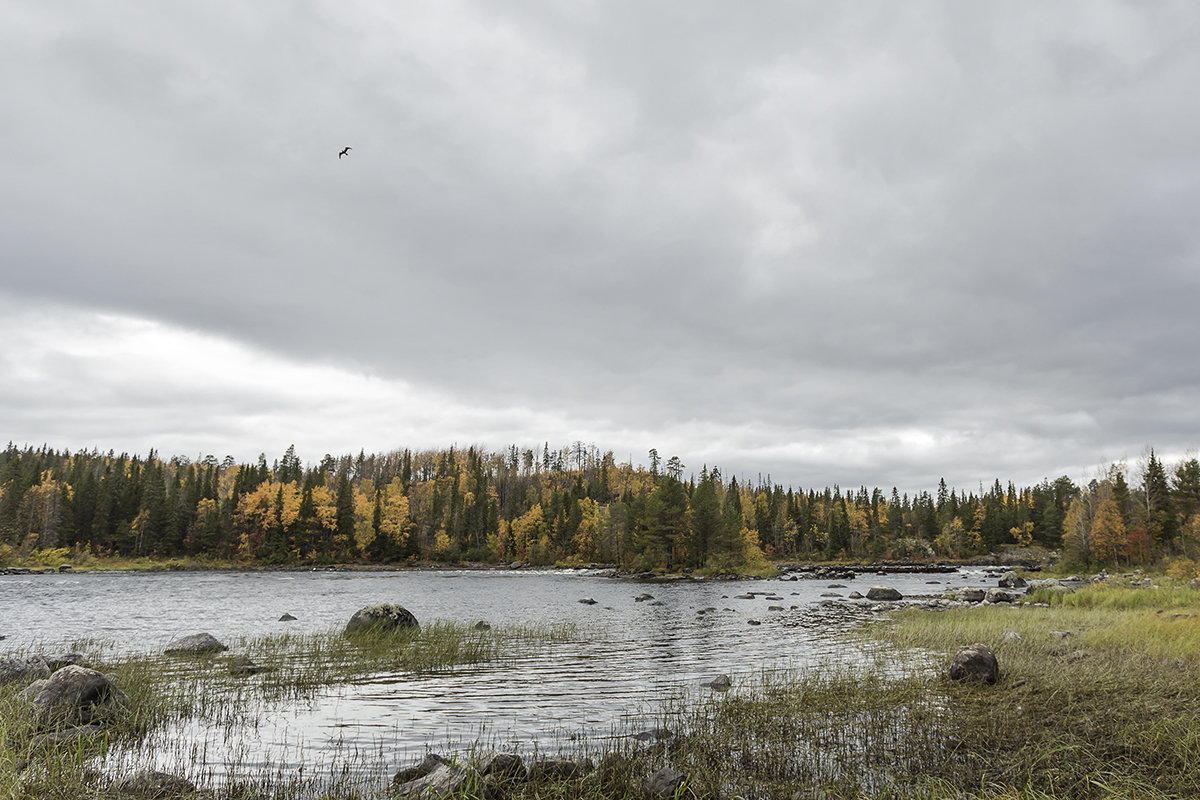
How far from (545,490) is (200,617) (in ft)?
510

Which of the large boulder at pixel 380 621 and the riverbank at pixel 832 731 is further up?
the riverbank at pixel 832 731

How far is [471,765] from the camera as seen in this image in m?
8.86

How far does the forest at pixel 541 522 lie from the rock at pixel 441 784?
67.9m

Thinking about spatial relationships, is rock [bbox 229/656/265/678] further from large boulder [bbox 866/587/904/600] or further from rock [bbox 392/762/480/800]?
large boulder [bbox 866/587/904/600]

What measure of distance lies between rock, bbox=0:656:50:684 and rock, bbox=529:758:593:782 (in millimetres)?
13786

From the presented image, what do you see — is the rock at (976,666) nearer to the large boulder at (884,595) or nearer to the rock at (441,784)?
the rock at (441,784)

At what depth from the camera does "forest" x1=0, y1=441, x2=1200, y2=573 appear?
89.2m

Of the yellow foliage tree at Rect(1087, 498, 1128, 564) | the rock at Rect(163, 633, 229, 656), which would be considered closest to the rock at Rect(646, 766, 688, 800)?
the rock at Rect(163, 633, 229, 656)

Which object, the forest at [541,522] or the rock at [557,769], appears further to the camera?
the forest at [541,522]

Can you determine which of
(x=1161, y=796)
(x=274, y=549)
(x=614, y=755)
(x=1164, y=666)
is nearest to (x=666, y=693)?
(x=614, y=755)

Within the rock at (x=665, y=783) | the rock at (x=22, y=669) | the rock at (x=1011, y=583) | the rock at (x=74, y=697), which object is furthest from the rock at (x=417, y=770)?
the rock at (x=1011, y=583)

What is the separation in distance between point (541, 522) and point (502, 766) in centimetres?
13224

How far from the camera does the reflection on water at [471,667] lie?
1191cm

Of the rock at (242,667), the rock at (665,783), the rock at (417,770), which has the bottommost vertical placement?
the rock at (242,667)
